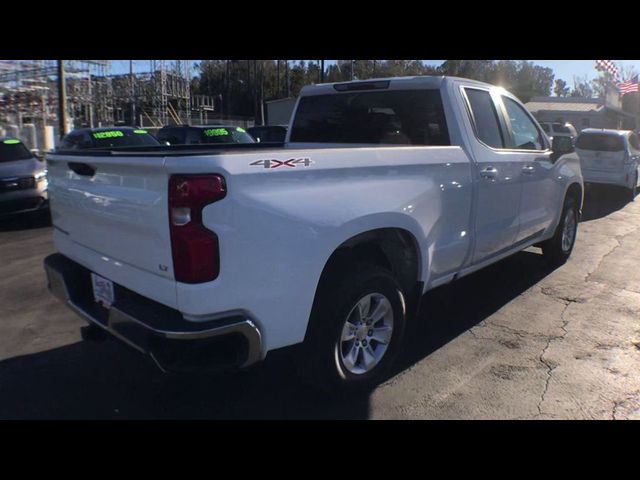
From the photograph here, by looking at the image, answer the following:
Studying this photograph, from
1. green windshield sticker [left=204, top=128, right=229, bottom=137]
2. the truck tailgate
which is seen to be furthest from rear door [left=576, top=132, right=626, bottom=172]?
the truck tailgate

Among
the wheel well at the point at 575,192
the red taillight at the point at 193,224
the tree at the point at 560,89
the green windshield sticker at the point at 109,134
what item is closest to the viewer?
the red taillight at the point at 193,224

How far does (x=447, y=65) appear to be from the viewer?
181ft

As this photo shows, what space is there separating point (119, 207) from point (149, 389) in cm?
140

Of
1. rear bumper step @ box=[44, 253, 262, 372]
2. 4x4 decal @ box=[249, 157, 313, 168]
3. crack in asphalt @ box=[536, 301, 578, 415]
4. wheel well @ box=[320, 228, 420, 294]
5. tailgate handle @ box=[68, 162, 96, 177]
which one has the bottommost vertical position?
crack in asphalt @ box=[536, 301, 578, 415]

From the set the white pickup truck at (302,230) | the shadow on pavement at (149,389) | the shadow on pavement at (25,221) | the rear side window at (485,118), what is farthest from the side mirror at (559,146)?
the shadow on pavement at (25,221)

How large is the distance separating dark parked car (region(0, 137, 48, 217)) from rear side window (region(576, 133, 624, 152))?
11621 millimetres

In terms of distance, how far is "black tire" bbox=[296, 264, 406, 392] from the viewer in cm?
327

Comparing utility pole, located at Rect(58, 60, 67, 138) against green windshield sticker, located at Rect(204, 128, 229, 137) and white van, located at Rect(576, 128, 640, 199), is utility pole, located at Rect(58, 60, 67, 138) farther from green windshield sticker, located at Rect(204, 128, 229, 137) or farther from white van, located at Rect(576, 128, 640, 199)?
white van, located at Rect(576, 128, 640, 199)

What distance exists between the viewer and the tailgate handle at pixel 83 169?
326 cm

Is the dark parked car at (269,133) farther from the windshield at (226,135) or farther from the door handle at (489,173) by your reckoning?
the door handle at (489,173)

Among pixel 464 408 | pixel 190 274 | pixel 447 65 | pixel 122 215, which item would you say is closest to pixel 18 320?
pixel 122 215

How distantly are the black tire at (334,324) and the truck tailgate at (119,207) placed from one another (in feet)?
3.17

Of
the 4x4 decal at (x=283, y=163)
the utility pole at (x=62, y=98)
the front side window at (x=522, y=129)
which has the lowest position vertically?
the 4x4 decal at (x=283, y=163)

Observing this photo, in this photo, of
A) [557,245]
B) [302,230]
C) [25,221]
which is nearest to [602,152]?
[557,245]
